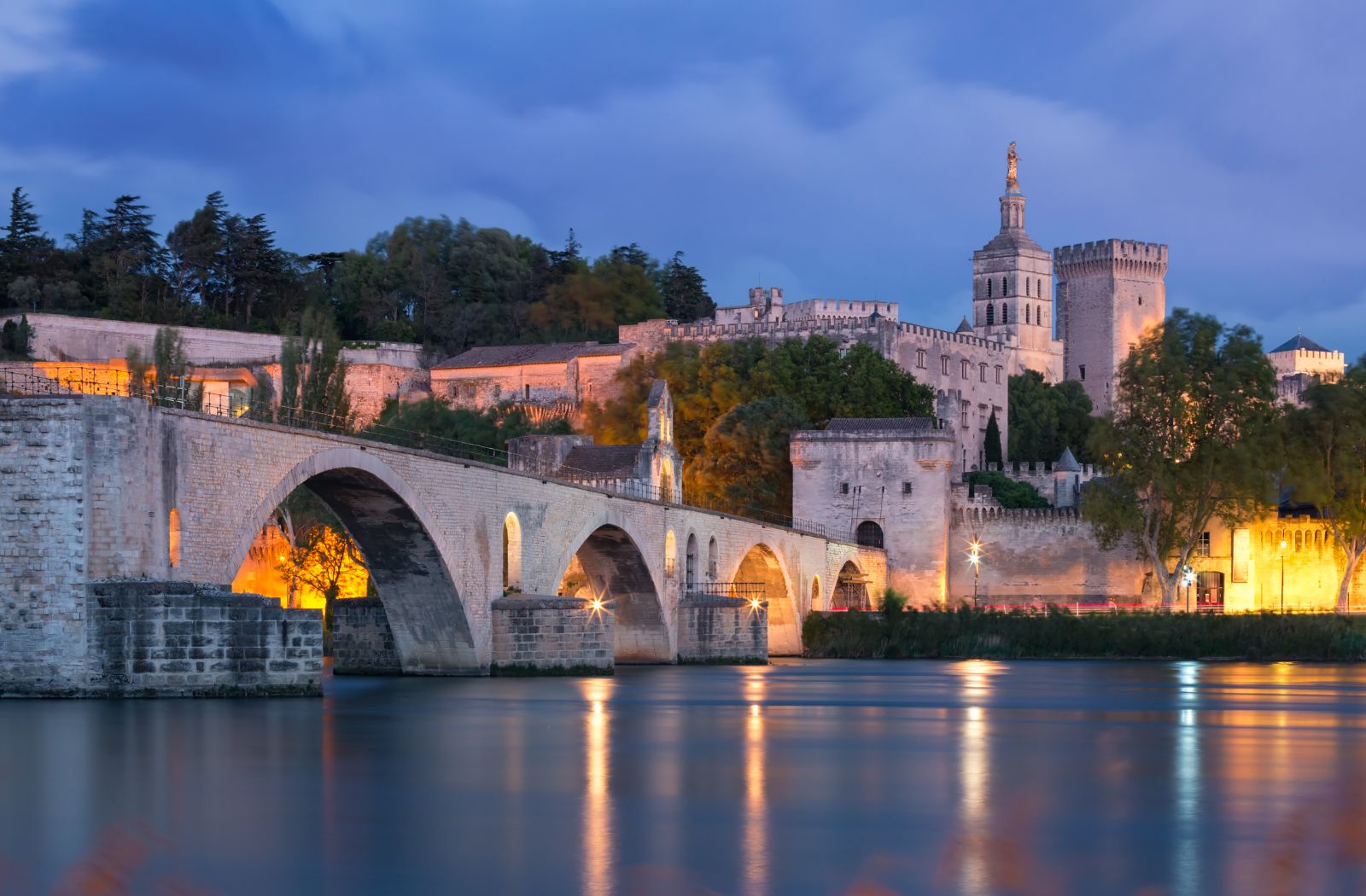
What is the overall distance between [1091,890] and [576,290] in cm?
10253

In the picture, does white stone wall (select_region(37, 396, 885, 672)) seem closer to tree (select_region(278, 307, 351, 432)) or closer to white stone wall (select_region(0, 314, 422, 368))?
tree (select_region(278, 307, 351, 432))

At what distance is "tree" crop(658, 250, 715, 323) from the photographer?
4882 inches

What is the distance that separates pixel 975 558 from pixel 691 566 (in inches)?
1000

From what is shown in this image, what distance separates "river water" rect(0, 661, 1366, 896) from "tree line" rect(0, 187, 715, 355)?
224ft

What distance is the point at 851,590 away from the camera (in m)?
78.5

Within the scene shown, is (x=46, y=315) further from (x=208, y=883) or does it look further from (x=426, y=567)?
(x=208, y=883)

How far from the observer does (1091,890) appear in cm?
1670

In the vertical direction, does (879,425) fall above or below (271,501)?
above

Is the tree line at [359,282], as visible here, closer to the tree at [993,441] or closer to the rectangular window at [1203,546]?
the tree at [993,441]

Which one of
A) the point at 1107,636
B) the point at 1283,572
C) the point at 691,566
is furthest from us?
the point at 1283,572

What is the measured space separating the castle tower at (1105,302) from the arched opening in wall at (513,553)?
8291cm

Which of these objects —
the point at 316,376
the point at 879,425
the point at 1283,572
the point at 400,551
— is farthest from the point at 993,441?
the point at 400,551

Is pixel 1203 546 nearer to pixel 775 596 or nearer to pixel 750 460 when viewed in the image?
pixel 750 460

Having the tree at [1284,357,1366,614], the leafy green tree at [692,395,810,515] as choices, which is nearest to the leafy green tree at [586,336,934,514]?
the leafy green tree at [692,395,810,515]
